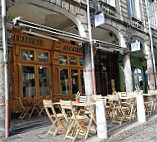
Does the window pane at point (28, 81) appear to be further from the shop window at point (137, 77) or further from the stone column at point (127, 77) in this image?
the shop window at point (137, 77)

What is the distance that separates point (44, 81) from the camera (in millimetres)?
8945

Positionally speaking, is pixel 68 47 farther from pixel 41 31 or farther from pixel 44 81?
pixel 41 31

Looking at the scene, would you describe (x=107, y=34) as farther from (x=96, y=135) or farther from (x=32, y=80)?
(x=96, y=135)

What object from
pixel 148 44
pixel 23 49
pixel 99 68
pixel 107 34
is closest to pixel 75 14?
pixel 23 49

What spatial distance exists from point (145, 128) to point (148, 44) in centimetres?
720

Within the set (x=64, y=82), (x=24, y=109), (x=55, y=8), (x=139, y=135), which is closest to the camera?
(x=139, y=135)

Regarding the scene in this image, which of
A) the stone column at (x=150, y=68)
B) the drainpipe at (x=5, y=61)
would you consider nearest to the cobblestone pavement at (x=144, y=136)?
the drainpipe at (x=5, y=61)

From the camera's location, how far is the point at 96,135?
446cm

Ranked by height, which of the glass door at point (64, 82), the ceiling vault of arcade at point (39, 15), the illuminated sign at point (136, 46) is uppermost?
the ceiling vault of arcade at point (39, 15)

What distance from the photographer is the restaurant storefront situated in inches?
309

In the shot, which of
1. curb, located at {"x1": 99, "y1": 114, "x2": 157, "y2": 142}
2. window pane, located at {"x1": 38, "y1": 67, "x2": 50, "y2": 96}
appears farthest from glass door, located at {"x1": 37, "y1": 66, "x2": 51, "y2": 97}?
curb, located at {"x1": 99, "y1": 114, "x2": 157, "y2": 142}

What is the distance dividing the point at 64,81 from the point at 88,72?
104 inches

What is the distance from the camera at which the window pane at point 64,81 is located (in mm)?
9602

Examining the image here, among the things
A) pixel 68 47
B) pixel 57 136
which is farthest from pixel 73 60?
pixel 57 136
